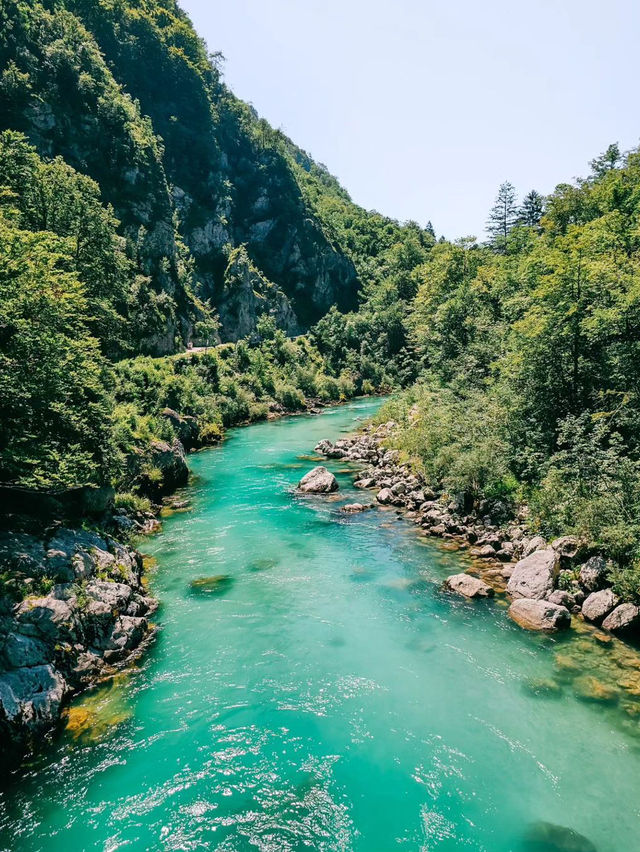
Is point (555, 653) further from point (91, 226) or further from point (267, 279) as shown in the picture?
point (267, 279)

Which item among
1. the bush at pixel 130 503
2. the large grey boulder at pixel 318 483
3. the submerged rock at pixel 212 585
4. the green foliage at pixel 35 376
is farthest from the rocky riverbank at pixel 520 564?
the green foliage at pixel 35 376

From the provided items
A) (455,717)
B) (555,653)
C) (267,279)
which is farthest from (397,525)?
(267,279)

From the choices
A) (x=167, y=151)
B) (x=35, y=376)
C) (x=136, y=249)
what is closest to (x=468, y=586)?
(x=35, y=376)

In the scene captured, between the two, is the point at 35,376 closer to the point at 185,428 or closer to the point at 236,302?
the point at 185,428

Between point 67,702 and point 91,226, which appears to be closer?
point 67,702

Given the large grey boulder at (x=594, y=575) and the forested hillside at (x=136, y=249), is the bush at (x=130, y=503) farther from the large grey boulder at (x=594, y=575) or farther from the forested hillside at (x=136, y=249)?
the large grey boulder at (x=594, y=575)

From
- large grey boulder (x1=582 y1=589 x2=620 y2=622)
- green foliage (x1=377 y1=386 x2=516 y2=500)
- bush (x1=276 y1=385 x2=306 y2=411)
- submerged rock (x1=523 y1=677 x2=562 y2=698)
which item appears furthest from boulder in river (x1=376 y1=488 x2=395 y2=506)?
bush (x1=276 y1=385 x2=306 y2=411)

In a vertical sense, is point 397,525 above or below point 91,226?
below
